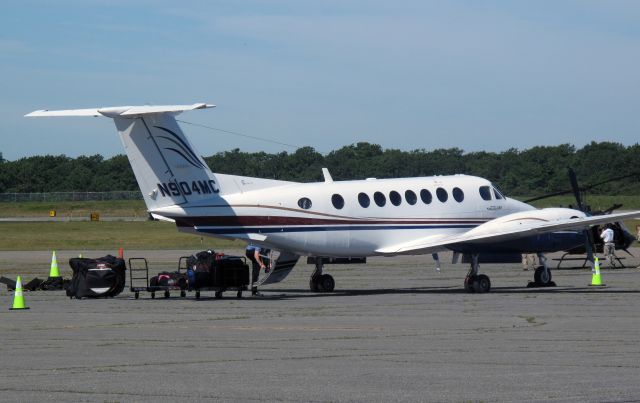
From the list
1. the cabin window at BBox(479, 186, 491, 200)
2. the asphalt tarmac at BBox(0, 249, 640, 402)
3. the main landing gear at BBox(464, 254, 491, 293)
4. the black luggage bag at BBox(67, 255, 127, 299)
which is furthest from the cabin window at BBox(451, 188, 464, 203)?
the black luggage bag at BBox(67, 255, 127, 299)

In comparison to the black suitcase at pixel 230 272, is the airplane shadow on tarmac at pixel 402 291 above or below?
below

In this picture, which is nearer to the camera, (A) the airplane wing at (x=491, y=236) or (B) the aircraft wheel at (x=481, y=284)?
(A) the airplane wing at (x=491, y=236)

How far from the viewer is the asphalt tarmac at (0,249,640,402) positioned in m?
13.1

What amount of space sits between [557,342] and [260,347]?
4.48 m

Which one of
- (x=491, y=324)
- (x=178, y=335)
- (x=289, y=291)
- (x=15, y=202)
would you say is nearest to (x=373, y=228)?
(x=289, y=291)

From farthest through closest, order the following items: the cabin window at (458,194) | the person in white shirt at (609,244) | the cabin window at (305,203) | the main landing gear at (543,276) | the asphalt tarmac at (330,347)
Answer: the person in white shirt at (609,244) < the main landing gear at (543,276) < the cabin window at (458,194) < the cabin window at (305,203) < the asphalt tarmac at (330,347)

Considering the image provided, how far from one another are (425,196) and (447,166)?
54219 millimetres

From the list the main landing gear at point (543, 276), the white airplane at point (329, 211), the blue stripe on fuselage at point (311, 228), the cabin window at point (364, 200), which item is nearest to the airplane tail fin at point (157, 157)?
the white airplane at point (329, 211)

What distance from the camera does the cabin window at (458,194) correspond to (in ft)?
102

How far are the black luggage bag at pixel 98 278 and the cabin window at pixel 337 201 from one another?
18.0ft

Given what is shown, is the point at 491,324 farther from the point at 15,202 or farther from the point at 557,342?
the point at 15,202

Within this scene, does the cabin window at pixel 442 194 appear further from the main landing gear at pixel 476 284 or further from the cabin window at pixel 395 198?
the main landing gear at pixel 476 284

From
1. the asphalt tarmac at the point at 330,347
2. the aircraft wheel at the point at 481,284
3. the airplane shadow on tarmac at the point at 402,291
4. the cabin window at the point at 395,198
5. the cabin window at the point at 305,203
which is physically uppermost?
the cabin window at the point at 395,198

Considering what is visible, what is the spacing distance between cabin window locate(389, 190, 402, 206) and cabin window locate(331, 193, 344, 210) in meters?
1.42
